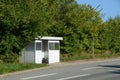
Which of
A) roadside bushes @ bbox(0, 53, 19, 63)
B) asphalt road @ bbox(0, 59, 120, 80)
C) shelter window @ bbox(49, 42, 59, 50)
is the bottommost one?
asphalt road @ bbox(0, 59, 120, 80)

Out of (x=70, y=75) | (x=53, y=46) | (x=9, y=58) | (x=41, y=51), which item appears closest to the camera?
(x=70, y=75)

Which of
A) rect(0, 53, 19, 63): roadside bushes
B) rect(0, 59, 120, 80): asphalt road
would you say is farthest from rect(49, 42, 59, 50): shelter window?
rect(0, 59, 120, 80): asphalt road

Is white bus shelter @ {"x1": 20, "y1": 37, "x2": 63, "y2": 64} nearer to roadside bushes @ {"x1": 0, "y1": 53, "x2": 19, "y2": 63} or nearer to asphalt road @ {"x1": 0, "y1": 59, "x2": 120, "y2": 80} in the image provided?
roadside bushes @ {"x1": 0, "y1": 53, "x2": 19, "y2": 63}

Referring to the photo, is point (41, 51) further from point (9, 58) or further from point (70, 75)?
point (70, 75)

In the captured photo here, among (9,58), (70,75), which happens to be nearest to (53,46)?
(9,58)

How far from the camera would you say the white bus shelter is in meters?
37.9

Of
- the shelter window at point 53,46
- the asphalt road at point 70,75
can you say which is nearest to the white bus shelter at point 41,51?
the shelter window at point 53,46

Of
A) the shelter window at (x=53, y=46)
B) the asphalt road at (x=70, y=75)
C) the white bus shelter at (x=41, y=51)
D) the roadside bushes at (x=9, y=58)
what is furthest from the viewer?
the shelter window at (x=53, y=46)

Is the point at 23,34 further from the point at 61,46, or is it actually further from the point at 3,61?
the point at 61,46

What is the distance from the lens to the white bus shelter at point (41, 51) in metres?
37.9

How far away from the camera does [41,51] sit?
39.2 metres

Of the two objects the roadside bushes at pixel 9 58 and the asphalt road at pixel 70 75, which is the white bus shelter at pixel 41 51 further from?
the asphalt road at pixel 70 75

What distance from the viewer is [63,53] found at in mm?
46906

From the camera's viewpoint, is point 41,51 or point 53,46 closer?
point 41,51
